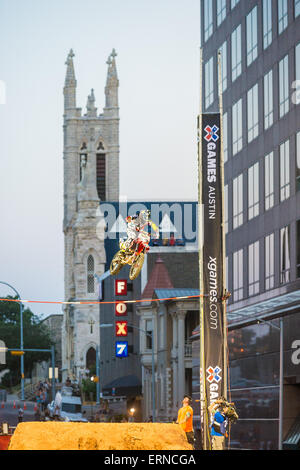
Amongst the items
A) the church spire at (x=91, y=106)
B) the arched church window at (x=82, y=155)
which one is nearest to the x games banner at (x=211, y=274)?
the arched church window at (x=82, y=155)

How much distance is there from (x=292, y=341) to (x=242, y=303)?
935 cm

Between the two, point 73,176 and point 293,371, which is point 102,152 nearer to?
point 73,176

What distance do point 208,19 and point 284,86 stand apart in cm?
1560

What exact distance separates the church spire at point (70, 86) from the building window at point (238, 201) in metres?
133

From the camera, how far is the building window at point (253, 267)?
5316cm

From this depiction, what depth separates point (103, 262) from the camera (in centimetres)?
16000

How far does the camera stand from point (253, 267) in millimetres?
53938

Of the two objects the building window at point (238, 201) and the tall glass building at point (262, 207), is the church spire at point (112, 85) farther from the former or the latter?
the building window at point (238, 201)

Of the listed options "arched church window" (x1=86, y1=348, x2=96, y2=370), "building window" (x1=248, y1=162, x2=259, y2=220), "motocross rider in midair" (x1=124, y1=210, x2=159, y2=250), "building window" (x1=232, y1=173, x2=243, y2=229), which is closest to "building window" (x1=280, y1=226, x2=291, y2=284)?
"building window" (x1=248, y1=162, x2=259, y2=220)

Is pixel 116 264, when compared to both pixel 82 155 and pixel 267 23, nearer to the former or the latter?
pixel 267 23

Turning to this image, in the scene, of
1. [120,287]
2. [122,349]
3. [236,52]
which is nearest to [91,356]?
A: [120,287]

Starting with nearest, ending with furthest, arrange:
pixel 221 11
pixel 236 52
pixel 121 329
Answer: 1. pixel 236 52
2. pixel 221 11
3. pixel 121 329

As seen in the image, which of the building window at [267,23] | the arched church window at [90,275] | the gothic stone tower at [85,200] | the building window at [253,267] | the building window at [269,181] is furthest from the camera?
the arched church window at [90,275]

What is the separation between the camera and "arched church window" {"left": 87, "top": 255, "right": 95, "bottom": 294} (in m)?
161
